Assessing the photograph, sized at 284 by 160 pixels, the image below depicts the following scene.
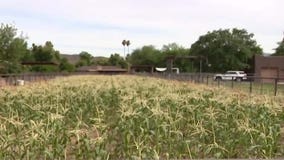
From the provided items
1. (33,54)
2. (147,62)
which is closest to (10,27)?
(33,54)

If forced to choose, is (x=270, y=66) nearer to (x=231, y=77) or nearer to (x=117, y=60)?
(x=231, y=77)

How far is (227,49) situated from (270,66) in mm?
40795

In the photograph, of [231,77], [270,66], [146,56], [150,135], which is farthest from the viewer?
[146,56]

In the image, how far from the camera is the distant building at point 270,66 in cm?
6781

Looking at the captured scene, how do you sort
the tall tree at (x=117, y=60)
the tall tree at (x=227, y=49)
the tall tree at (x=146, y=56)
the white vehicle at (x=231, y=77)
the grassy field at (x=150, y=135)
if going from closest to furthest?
the grassy field at (x=150, y=135)
the white vehicle at (x=231, y=77)
the tall tree at (x=227, y=49)
the tall tree at (x=117, y=60)
the tall tree at (x=146, y=56)

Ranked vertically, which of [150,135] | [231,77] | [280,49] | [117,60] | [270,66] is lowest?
[117,60]

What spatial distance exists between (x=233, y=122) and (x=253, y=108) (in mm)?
1571

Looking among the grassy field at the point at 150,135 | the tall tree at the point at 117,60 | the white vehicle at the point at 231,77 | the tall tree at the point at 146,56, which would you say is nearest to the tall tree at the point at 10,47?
the white vehicle at the point at 231,77

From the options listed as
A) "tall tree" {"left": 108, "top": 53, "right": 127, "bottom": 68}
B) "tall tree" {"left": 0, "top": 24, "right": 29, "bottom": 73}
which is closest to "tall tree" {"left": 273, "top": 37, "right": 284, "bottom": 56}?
"tall tree" {"left": 108, "top": 53, "right": 127, "bottom": 68}

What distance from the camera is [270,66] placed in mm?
68438

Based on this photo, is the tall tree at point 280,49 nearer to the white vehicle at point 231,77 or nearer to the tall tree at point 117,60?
the white vehicle at point 231,77

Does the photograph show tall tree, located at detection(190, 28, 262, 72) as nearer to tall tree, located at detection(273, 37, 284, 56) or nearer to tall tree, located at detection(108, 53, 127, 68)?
tall tree, located at detection(273, 37, 284, 56)

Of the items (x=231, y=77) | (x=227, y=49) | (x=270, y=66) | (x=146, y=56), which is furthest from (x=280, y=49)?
(x=231, y=77)

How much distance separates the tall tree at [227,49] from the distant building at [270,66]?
112 feet
